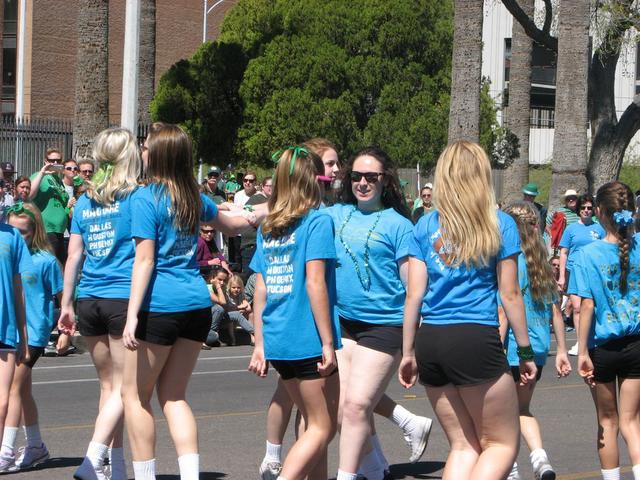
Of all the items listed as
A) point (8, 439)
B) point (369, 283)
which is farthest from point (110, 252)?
point (8, 439)

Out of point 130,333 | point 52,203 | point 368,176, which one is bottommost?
point 130,333

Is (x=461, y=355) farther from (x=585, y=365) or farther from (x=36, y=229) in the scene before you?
(x=36, y=229)

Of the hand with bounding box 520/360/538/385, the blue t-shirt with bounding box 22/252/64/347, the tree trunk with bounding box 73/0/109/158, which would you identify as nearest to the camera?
the hand with bounding box 520/360/538/385

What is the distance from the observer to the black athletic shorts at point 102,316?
259 inches

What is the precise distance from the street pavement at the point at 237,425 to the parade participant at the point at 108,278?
2.91 ft

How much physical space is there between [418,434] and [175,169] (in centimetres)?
260

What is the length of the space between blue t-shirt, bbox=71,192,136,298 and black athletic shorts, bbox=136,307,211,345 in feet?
1.85

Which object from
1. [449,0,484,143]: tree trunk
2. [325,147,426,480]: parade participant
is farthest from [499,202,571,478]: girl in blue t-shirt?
[449,0,484,143]: tree trunk

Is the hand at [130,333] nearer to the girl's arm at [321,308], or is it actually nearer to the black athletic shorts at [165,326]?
the black athletic shorts at [165,326]

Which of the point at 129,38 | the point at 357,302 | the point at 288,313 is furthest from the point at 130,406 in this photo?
the point at 129,38

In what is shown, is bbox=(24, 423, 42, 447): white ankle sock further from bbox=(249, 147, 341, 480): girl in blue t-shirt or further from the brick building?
the brick building

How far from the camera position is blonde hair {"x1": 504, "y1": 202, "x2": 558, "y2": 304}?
7383mm

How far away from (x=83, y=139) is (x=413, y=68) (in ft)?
56.5

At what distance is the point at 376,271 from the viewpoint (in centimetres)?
669
